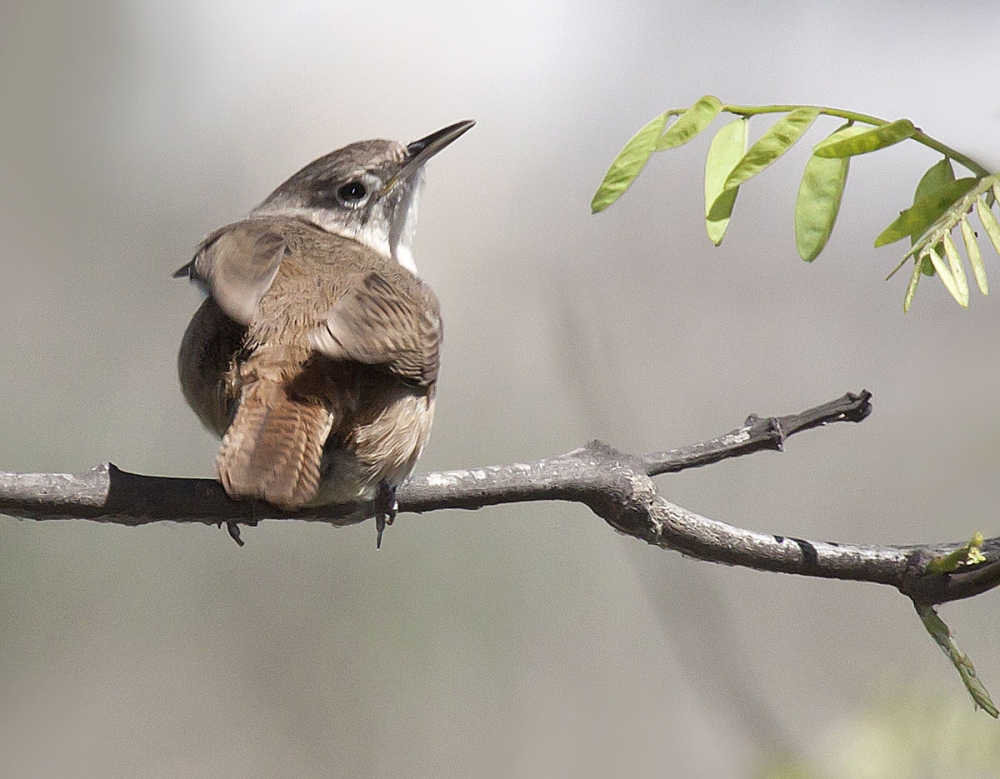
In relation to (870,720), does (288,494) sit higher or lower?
higher

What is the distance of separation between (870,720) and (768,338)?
4276mm

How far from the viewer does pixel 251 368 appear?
171 centimetres

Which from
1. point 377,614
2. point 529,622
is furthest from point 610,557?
point 377,614

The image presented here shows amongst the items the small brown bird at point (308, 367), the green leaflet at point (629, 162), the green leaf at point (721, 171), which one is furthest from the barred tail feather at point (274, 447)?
the green leaf at point (721, 171)

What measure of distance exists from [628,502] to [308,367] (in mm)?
569

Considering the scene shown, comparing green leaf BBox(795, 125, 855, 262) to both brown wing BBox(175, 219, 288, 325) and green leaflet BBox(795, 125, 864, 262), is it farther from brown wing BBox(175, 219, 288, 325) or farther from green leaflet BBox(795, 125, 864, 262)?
brown wing BBox(175, 219, 288, 325)

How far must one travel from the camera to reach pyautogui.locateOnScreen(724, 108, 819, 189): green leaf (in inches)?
48.6

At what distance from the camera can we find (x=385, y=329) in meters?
1.76

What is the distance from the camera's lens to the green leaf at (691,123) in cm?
134

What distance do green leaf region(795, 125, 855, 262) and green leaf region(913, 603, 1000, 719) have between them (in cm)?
52

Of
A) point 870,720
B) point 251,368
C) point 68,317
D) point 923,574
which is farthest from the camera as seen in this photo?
point 68,317

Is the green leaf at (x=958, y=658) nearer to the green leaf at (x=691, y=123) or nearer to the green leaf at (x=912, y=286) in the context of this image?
the green leaf at (x=912, y=286)

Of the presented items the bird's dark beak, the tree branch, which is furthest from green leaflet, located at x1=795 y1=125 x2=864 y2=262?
the bird's dark beak

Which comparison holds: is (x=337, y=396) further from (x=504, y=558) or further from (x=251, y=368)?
(x=504, y=558)
